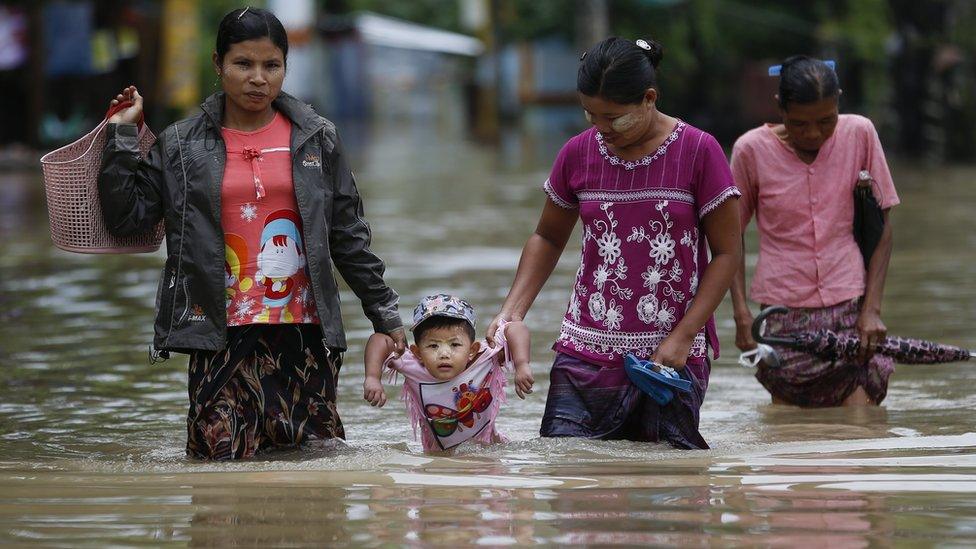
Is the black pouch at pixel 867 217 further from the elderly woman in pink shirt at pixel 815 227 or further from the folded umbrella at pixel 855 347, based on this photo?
the folded umbrella at pixel 855 347

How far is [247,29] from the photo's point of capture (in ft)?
16.3

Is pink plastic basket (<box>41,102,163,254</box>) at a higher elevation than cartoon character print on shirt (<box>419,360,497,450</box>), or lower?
higher

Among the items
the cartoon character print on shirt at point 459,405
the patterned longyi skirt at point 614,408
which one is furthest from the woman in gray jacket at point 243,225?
the patterned longyi skirt at point 614,408

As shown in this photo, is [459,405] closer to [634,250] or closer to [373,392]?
[373,392]

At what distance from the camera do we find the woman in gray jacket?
4953 mm

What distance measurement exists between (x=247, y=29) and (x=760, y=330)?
7.70ft

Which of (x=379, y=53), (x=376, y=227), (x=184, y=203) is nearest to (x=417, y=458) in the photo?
(x=184, y=203)

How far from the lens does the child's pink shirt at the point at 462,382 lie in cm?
530

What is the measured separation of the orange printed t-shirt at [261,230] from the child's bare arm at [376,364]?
26 centimetres

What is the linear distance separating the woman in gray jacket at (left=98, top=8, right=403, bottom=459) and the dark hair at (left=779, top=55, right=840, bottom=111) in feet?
5.66

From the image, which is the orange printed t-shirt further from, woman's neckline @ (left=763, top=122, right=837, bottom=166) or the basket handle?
woman's neckline @ (left=763, top=122, right=837, bottom=166)

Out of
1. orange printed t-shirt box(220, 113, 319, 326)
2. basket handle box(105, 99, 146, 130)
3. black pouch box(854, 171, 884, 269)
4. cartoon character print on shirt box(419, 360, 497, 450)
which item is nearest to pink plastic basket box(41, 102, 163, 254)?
basket handle box(105, 99, 146, 130)

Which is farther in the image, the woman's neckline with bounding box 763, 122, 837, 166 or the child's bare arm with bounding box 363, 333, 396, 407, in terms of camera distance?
the woman's neckline with bounding box 763, 122, 837, 166

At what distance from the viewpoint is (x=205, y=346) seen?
4.95 meters
